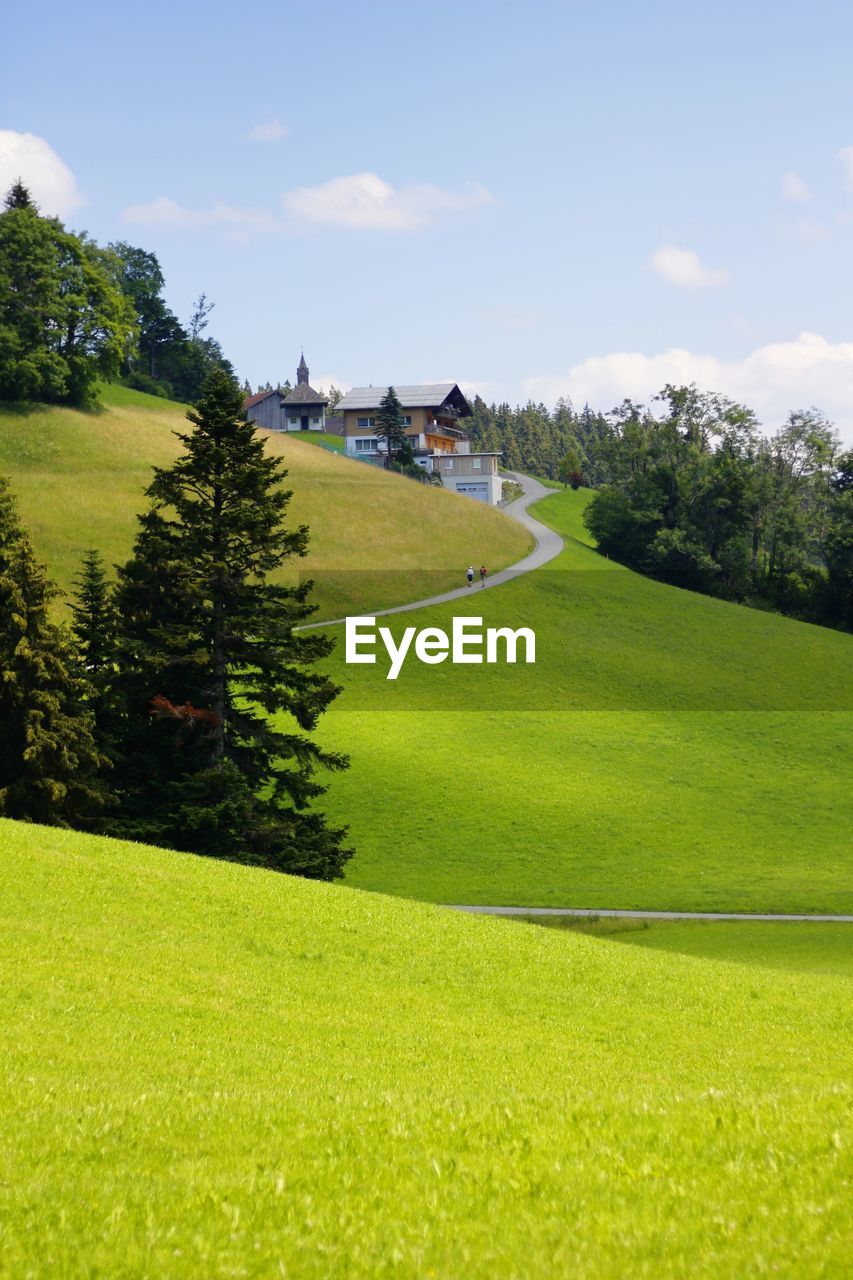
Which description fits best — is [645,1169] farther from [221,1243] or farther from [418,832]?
[418,832]

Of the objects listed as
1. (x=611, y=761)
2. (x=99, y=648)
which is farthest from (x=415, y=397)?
(x=99, y=648)

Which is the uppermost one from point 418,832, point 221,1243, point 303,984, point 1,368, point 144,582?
point 1,368

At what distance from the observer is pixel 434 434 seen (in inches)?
7416

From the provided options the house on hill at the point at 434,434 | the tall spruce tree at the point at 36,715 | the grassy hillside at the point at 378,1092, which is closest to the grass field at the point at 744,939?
the grassy hillside at the point at 378,1092

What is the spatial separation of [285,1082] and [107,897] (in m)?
11.9

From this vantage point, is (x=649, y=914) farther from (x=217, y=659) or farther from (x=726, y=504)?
(x=726, y=504)

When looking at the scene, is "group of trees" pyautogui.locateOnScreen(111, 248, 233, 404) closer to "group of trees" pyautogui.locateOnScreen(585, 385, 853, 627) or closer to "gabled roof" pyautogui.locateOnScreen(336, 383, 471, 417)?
"gabled roof" pyautogui.locateOnScreen(336, 383, 471, 417)

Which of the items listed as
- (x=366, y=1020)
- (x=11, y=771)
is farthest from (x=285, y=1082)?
(x=11, y=771)

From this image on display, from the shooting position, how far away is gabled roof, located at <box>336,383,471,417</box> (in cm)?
18800

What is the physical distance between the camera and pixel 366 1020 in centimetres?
2141

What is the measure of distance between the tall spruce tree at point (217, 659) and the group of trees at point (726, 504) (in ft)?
294

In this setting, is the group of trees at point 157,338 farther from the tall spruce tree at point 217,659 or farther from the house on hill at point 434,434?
the tall spruce tree at point 217,659

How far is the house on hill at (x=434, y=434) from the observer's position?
180m

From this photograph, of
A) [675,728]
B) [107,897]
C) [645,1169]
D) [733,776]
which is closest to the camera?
[645,1169]
